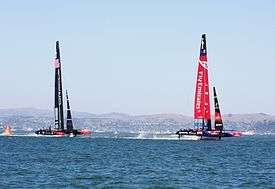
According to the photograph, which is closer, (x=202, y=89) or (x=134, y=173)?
(x=134, y=173)

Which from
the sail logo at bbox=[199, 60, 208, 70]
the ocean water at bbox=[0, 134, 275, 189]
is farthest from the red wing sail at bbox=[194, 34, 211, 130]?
the ocean water at bbox=[0, 134, 275, 189]

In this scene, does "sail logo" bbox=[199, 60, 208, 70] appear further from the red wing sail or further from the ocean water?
the ocean water

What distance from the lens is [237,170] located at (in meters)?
89.5

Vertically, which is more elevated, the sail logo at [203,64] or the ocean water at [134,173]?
the sail logo at [203,64]

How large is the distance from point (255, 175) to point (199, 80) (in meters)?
115

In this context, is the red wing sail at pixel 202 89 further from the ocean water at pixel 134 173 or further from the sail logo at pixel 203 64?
the ocean water at pixel 134 173

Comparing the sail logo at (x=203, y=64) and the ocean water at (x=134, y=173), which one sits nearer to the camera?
the ocean water at (x=134, y=173)

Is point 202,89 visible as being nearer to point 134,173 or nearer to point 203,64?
point 203,64

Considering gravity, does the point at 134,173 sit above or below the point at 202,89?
below

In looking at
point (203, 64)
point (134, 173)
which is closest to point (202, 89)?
point (203, 64)

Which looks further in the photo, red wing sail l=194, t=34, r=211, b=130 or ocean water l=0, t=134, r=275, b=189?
red wing sail l=194, t=34, r=211, b=130

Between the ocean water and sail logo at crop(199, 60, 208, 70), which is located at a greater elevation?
sail logo at crop(199, 60, 208, 70)

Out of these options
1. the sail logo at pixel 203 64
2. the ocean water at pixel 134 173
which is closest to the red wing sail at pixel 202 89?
the sail logo at pixel 203 64

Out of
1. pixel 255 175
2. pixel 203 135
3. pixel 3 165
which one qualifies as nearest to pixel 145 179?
pixel 255 175
